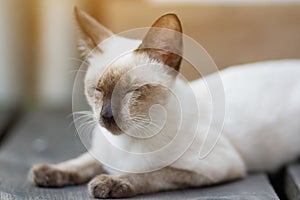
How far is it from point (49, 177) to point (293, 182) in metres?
0.61

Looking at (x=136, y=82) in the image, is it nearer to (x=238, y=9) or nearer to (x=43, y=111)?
(x=238, y=9)

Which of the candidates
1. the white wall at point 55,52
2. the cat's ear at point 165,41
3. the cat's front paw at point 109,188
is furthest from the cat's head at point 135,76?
the white wall at point 55,52

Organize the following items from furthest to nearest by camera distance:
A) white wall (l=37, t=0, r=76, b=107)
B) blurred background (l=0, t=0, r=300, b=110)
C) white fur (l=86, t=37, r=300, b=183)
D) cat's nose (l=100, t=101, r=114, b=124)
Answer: white wall (l=37, t=0, r=76, b=107) → blurred background (l=0, t=0, r=300, b=110) → white fur (l=86, t=37, r=300, b=183) → cat's nose (l=100, t=101, r=114, b=124)

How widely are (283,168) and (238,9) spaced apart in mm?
744

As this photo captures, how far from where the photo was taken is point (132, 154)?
1313 mm

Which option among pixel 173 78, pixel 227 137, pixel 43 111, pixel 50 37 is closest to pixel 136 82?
pixel 173 78

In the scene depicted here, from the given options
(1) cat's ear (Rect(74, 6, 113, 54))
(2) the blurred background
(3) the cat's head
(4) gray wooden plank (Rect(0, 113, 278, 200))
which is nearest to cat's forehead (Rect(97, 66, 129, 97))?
(3) the cat's head

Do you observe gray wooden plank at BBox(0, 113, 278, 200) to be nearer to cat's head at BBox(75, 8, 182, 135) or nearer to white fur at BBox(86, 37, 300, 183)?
white fur at BBox(86, 37, 300, 183)

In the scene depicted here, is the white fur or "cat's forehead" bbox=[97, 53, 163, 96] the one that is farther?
the white fur

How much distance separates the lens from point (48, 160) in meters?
1.64

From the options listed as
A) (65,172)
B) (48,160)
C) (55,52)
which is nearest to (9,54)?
(55,52)

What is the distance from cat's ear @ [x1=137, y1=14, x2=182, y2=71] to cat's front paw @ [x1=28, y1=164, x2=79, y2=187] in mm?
372

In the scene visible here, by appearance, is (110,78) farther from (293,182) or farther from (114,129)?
(293,182)

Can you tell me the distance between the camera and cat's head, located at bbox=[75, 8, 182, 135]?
120 cm
